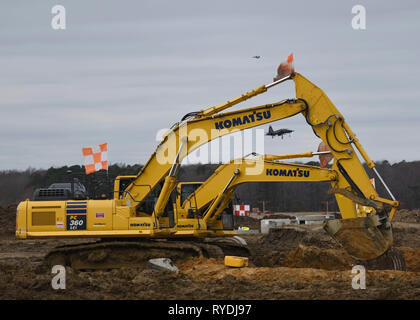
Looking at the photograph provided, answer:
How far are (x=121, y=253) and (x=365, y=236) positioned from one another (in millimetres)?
6328

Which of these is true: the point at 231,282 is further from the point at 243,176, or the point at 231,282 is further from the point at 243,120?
the point at 243,176

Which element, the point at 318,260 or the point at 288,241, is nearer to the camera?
the point at 318,260

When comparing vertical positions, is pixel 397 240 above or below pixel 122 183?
below

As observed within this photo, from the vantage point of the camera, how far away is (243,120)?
15820 mm

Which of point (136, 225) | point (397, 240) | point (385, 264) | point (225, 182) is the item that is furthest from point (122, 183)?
point (397, 240)

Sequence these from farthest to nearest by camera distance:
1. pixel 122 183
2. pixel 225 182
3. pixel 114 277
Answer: pixel 225 182 < pixel 122 183 < pixel 114 277

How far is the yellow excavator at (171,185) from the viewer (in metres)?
15.2

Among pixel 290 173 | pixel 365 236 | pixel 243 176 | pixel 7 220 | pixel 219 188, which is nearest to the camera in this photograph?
pixel 365 236

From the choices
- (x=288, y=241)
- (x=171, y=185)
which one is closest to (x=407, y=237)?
(x=288, y=241)

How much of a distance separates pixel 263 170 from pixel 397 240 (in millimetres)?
11090

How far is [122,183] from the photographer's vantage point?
56.2 feet

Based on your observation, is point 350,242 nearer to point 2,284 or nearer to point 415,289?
point 415,289

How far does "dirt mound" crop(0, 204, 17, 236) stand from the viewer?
34.5m
